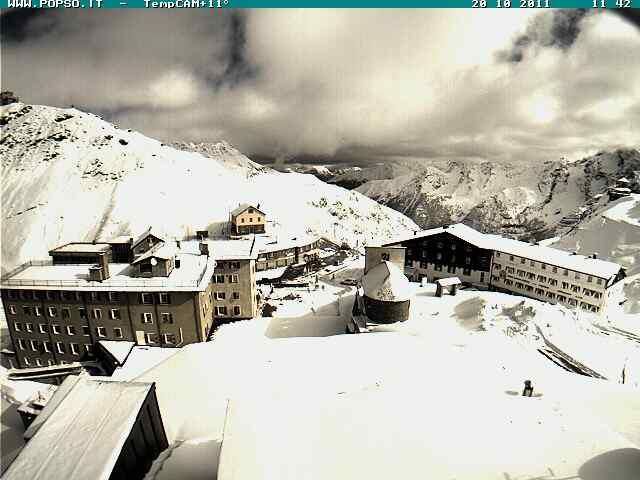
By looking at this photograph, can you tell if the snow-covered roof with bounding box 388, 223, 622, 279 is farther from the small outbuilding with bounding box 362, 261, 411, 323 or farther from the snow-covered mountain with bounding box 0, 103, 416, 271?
the snow-covered mountain with bounding box 0, 103, 416, 271

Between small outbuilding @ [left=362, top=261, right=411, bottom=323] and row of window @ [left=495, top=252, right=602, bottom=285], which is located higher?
small outbuilding @ [left=362, top=261, right=411, bottom=323]

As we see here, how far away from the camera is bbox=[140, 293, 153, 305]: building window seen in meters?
32.1

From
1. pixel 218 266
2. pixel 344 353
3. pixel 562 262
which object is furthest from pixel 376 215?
pixel 344 353

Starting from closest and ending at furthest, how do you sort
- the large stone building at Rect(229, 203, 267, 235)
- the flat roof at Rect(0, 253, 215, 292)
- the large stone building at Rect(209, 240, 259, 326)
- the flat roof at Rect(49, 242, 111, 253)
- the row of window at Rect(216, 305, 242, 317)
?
the flat roof at Rect(0, 253, 215, 292) → the large stone building at Rect(209, 240, 259, 326) → the row of window at Rect(216, 305, 242, 317) → the flat roof at Rect(49, 242, 111, 253) → the large stone building at Rect(229, 203, 267, 235)

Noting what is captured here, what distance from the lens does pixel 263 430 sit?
404 inches

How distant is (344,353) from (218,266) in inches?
832

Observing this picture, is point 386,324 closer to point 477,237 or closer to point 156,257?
point 156,257

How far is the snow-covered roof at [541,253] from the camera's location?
149 feet

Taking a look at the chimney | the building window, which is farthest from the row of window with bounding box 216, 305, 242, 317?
the chimney

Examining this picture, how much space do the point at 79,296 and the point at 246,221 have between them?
144ft

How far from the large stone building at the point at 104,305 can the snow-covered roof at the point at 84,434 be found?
20757 mm

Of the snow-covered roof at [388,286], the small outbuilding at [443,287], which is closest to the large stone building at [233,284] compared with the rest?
the snow-covered roof at [388,286]

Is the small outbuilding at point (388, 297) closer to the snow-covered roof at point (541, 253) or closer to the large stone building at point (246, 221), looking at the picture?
the snow-covered roof at point (541, 253)

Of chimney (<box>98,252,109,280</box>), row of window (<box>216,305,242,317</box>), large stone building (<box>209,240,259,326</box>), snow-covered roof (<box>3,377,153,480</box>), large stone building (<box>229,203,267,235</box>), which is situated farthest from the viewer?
large stone building (<box>229,203,267,235</box>)
